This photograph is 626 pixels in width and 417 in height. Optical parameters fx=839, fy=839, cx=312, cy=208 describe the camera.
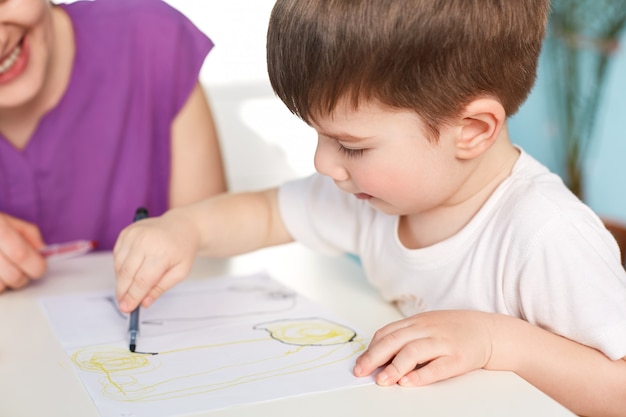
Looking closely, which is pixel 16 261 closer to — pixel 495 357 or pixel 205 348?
pixel 205 348

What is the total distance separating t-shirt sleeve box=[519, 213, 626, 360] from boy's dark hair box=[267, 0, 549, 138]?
0.15 m

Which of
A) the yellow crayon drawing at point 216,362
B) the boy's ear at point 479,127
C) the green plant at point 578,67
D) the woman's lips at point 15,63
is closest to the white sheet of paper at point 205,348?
the yellow crayon drawing at point 216,362

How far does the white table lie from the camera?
2.16 ft

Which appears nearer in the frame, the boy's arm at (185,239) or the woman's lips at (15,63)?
the boy's arm at (185,239)

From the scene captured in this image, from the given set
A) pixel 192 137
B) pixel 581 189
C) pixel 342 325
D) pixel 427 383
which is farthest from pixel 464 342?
pixel 581 189

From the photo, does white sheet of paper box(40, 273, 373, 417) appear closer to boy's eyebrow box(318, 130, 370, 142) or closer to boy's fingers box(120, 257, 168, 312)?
boy's fingers box(120, 257, 168, 312)

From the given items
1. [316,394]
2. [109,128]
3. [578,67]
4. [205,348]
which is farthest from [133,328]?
[578,67]

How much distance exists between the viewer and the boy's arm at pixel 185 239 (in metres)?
0.89

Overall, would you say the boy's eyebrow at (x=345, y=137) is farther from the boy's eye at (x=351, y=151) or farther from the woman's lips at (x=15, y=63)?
the woman's lips at (x=15, y=63)

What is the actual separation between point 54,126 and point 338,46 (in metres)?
0.67

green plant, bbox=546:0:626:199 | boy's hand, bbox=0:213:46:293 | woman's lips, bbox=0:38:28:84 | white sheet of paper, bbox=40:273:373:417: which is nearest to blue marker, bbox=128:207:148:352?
white sheet of paper, bbox=40:273:373:417

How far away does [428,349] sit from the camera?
0.71 meters

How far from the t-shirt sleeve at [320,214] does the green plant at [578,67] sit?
172 cm

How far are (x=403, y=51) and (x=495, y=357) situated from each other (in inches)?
11.2
